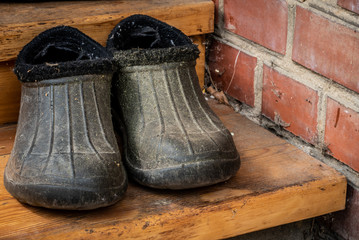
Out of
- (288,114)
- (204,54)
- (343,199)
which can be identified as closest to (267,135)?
(288,114)

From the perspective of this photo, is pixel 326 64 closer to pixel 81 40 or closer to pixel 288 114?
pixel 288 114

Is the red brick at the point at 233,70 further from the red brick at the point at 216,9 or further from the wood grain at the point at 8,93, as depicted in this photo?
the wood grain at the point at 8,93

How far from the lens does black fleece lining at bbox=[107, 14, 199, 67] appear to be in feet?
3.51

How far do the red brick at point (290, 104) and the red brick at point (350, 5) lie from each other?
0.20 meters

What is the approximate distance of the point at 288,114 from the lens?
1.22m

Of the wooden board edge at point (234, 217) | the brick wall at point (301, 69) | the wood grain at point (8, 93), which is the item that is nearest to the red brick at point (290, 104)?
the brick wall at point (301, 69)

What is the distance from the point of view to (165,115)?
1050 mm

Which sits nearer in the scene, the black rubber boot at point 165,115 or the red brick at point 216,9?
the black rubber boot at point 165,115

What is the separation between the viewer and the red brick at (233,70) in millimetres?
1339

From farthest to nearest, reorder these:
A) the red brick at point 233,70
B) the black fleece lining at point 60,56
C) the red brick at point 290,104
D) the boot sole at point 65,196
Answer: the red brick at point 233,70 → the red brick at point 290,104 → the black fleece lining at point 60,56 → the boot sole at point 65,196

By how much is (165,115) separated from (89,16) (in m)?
0.38

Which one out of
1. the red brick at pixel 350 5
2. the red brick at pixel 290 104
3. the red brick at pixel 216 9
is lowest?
→ the red brick at pixel 290 104

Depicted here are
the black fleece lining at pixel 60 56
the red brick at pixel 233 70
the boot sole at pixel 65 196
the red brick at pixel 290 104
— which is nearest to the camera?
the boot sole at pixel 65 196

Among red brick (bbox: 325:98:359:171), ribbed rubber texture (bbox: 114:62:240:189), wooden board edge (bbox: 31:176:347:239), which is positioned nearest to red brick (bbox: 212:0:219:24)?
ribbed rubber texture (bbox: 114:62:240:189)
